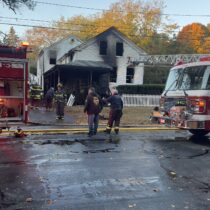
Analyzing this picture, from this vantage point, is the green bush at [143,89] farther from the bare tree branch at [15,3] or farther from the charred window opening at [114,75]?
the bare tree branch at [15,3]

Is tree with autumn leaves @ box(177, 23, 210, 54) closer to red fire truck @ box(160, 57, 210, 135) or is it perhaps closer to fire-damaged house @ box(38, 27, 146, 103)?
fire-damaged house @ box(38, 27, 146, 103)

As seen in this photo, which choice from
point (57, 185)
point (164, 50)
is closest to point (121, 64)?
point (164, 50)

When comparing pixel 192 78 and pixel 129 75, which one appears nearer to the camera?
pixel 192 78

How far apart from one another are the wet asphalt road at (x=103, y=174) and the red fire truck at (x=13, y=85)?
2.52 feet

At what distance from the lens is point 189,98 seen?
1060cm

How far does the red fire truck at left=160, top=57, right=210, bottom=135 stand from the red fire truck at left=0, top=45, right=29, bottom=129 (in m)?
4.39

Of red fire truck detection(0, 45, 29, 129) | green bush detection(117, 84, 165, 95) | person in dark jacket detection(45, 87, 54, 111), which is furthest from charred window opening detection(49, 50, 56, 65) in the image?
red fire truck detection(0, 45, 29, 129)

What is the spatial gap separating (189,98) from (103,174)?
4.72m

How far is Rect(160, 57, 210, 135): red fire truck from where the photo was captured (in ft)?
33.9

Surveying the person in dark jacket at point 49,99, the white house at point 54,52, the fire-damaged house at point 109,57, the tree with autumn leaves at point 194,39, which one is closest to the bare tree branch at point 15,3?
the person in dark jacket at point 49,99

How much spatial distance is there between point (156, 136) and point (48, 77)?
26.0m

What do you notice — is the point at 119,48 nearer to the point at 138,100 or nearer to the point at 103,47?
the point at 103,47

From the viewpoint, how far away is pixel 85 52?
35656 millimetres

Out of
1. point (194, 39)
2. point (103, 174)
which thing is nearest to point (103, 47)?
point (194, 39)
